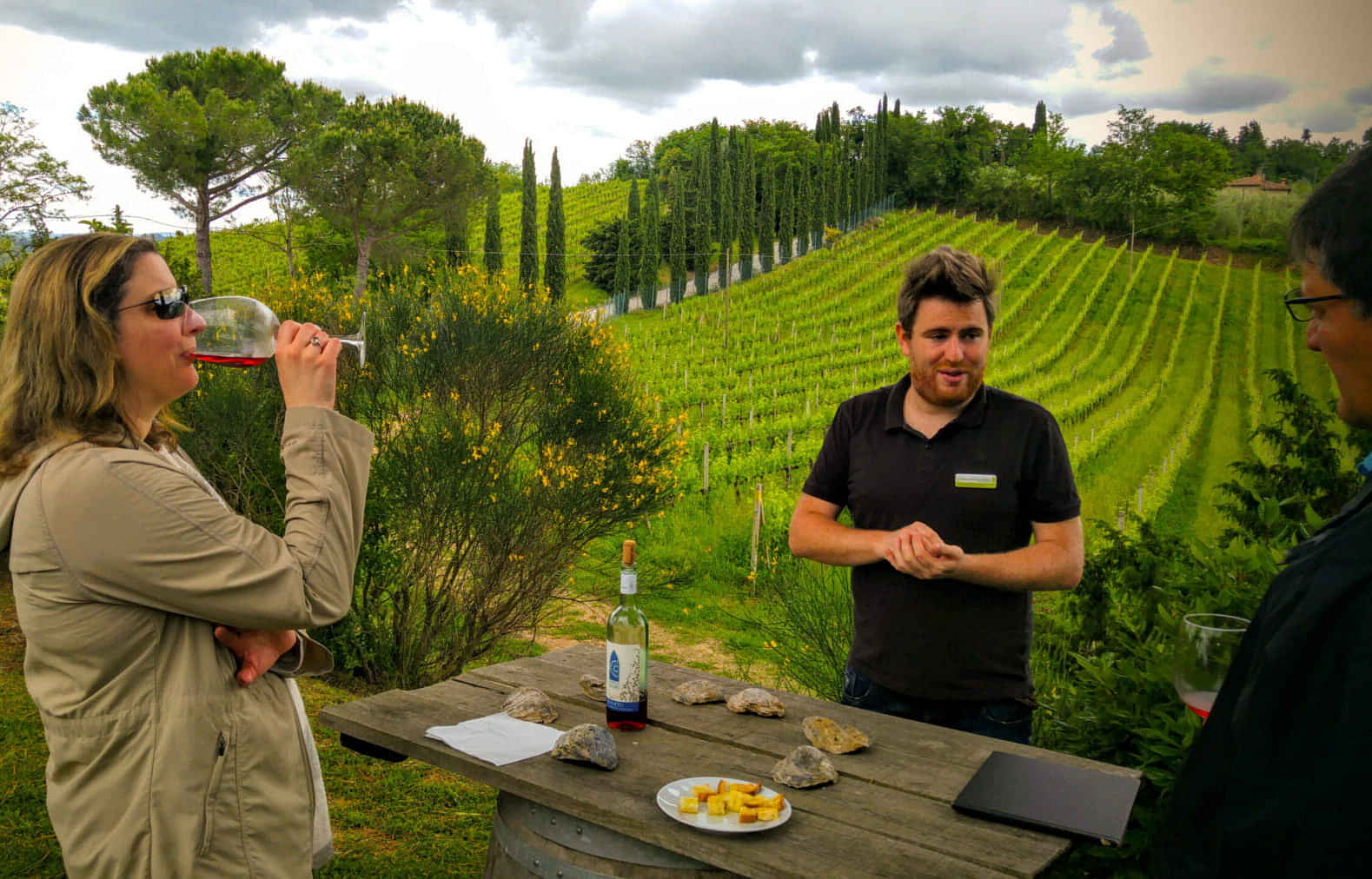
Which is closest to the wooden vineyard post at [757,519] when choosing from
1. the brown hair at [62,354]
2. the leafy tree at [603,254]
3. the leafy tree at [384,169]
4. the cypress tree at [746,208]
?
the brown hair at [62,354]

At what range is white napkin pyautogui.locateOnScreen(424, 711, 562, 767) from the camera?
1.86m

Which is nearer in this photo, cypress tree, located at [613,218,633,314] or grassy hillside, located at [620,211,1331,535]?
grassy hillside, located at [620,211,1331,535]

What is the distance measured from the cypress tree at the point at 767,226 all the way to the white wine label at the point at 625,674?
131 ft

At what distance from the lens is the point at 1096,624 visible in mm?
3965

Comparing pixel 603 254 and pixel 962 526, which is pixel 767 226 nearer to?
pixel 603 254

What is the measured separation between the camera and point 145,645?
56.3 inches

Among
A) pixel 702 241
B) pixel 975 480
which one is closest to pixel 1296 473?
pixel 975 480

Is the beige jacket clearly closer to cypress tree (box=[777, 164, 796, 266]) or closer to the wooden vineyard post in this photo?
the wooden vineyard post

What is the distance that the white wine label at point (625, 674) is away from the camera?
198 cm

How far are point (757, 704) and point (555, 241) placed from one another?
30421 millimetres

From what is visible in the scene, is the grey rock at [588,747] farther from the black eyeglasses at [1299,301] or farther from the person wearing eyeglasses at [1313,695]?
the black eyeglasses at [1299,301]

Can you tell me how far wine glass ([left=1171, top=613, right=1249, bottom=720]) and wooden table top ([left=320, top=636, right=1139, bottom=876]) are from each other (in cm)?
37

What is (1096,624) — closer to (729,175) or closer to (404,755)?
(404,755)

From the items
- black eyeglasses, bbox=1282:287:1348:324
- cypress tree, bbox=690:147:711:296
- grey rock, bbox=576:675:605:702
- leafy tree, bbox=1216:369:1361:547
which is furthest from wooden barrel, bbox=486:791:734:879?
cypress tree, bbox=690:147:711:296
